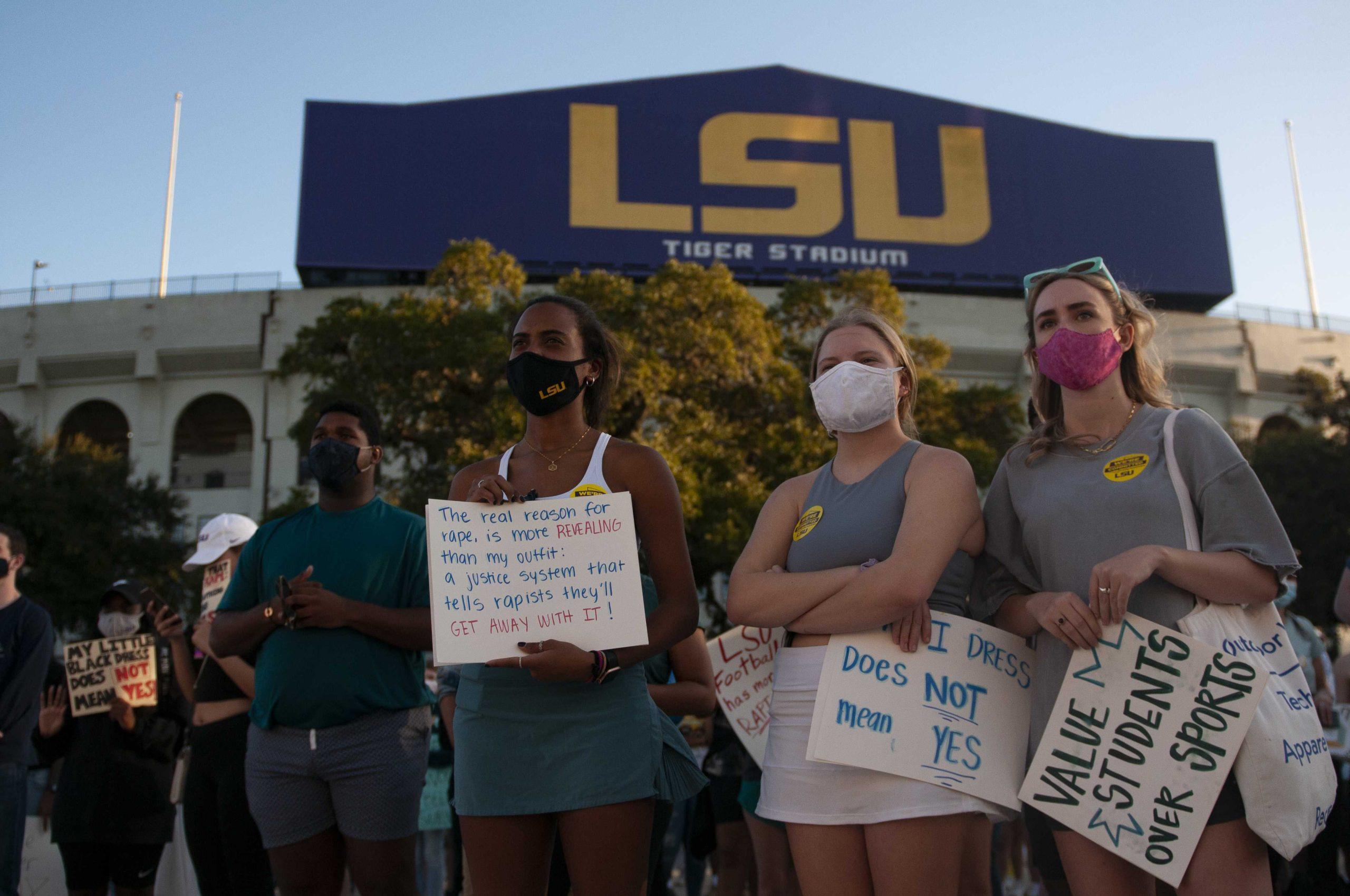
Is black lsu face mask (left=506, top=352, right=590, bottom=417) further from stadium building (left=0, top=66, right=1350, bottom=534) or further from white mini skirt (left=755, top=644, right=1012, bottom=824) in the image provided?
stadium building (left=0, top=66, right=1350, bottom=534)

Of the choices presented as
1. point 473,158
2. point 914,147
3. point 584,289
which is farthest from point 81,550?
point 914,147

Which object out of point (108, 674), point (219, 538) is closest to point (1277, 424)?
point (219, 538)

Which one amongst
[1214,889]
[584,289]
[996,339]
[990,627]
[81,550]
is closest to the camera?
[1214,889]

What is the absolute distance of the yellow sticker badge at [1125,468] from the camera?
2.50 meters

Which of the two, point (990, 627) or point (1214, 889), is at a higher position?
point (990, 627)

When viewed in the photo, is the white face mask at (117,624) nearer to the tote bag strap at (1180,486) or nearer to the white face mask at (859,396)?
the white face mask at (859,396)

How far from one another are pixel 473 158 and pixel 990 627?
31.3m

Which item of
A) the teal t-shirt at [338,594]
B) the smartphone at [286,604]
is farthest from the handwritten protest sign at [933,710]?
the smartphone at [286,604]

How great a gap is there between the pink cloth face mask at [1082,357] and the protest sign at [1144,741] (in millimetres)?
660

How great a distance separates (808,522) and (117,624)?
4.48 metres

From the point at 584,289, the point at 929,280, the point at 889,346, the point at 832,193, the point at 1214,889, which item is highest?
the point at 832,193

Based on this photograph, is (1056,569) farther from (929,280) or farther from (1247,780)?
(929,280)

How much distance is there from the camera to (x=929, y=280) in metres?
32.5

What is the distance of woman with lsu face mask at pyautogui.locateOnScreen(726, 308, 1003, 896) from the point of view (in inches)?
92.5
